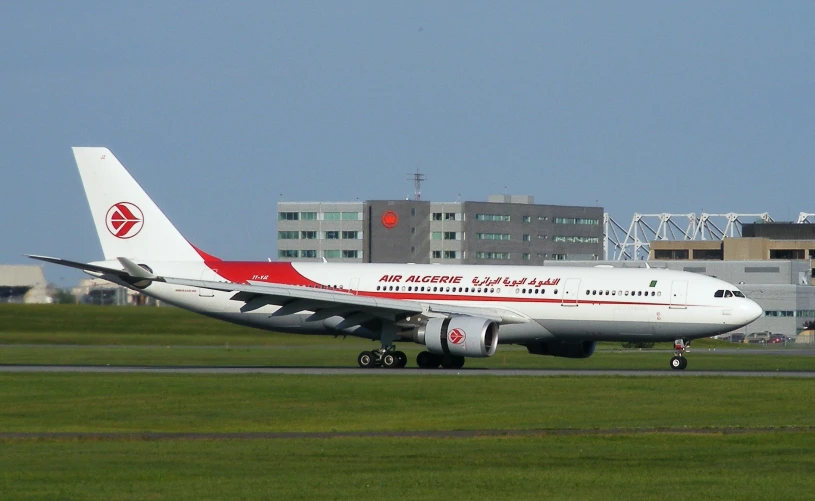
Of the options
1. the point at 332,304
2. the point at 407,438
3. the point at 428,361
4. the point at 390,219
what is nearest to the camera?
the point at 407,438

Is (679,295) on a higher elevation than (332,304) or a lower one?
higher

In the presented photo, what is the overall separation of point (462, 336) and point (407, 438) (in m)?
20.5

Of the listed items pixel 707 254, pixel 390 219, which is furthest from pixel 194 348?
pixel 707 254

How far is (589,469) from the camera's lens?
73.1 ft

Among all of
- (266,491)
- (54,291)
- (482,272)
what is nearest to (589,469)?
(266,491)

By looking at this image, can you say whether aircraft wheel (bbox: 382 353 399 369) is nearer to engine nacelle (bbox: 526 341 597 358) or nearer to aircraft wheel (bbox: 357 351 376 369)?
aircraft wheel (bbox: 357 351 376 369)

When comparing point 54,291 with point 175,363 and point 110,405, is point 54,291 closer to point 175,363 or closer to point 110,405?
point 175,363

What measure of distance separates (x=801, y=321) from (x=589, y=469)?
399 ft

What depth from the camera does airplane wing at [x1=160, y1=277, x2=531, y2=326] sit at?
4922 centimetres

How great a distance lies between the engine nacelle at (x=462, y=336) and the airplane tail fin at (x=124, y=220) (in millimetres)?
13118

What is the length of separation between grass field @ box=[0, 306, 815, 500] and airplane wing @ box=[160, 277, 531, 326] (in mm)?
5685

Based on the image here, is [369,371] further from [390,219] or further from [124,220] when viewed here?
[390,219]

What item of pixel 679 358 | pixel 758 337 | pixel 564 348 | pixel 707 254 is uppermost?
pixel 707 254

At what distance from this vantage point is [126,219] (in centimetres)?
5653
